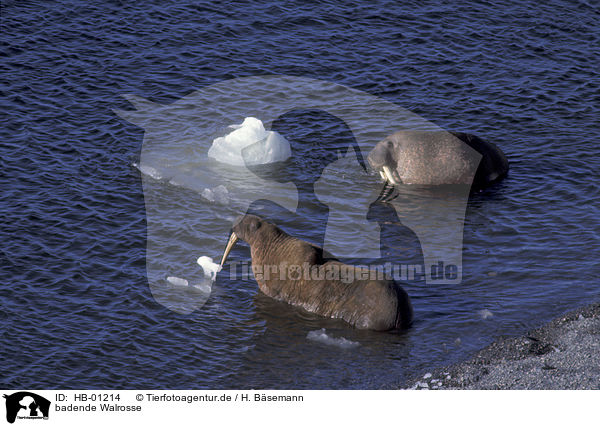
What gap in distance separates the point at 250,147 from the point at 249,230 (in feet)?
14.1

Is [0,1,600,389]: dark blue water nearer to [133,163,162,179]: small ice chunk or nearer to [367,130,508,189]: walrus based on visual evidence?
[133,163,162,179]: small ice chunk

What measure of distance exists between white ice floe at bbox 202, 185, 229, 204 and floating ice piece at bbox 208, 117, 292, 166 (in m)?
1.20

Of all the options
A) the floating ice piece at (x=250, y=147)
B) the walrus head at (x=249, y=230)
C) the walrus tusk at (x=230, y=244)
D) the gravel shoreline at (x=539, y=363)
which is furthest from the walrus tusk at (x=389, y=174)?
the gravel shoreline at (x=539, y=363)

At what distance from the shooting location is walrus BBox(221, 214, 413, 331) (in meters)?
13.0

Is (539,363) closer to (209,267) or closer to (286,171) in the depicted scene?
(209,267)

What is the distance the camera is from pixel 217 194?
17.1m

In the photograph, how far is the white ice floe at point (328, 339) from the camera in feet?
Result: 41.8

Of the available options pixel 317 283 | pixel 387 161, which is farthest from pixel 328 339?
pixel 387 161

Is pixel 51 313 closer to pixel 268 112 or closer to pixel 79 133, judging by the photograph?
pixel 79 133

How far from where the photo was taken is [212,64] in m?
22.3

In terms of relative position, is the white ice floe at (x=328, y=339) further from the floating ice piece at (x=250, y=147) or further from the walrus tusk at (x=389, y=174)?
the floating ice piece at (x=250, y=147)
